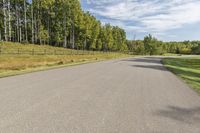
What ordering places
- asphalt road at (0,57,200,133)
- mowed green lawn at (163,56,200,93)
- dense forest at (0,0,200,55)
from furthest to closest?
1. dense forest at (0,0,200,55)
2. mowed green lawn at (163,56,200,93)
3. asphalt road at (0,57,200,133)

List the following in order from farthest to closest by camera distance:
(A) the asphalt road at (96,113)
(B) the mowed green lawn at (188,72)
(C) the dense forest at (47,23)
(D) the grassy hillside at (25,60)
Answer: (C) the dense forest at (47,23) < (D) the grassy hillside at (25,60) < (B) the mowed green lawn at (188,72) < (A) the asphalt road at (96,113)

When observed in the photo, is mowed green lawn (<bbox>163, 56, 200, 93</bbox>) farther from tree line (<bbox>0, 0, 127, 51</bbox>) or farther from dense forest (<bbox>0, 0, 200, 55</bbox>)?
tree line (<bbox>0, 0, 127, 51</bbox>)

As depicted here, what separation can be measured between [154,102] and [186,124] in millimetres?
2250

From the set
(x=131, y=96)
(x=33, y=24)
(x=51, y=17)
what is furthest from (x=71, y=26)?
(x=131, y=96)

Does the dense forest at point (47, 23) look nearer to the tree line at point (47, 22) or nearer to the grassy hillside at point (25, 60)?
the tree line at point (47, 22)

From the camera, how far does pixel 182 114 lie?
21.0 ft

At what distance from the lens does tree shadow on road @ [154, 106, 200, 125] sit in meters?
5.93

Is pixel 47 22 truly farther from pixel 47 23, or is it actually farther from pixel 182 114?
pixel 182 114

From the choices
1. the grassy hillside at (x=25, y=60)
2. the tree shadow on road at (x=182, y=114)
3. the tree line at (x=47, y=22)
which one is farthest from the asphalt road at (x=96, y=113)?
the tree line at (x=47, y=22)

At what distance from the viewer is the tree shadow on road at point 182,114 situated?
5926mm

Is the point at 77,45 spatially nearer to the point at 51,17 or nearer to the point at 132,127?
the point at 51,17

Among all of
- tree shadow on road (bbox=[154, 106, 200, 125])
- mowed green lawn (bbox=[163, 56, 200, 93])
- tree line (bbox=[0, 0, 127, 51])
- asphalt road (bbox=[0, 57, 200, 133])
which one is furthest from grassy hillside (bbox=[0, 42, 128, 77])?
tree line (bbox=[0, 0, 127, 51])

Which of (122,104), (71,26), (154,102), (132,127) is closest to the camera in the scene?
(132,127)

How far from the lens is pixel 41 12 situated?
64438 mm
